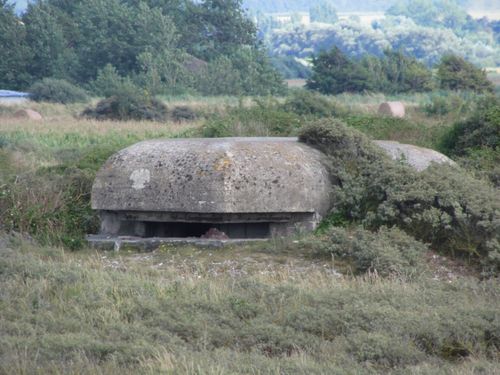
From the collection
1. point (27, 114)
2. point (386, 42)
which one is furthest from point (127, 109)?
point (386, 42)

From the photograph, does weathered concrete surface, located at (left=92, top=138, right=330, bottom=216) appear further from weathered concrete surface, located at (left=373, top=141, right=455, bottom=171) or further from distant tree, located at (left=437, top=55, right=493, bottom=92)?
distant tree, located at (left=437, top=55, right=493, bottom=92)

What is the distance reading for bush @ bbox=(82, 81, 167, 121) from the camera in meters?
35.7

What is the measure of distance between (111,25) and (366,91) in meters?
21.0

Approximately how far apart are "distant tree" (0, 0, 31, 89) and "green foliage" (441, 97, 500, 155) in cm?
4914

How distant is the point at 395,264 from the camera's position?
9805 millimetres

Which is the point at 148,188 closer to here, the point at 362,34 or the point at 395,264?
the point at 395,264

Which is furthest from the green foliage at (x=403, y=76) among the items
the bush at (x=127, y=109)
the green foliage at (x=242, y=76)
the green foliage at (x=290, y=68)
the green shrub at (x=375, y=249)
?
the green foliage at (x=290, y=68)

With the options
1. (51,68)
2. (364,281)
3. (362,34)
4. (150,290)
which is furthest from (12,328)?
(362,34)

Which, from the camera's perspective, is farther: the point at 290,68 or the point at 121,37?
the point at 290,68

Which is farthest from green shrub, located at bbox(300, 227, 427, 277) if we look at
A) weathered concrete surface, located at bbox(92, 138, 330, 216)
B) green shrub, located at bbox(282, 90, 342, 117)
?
green shrub, located at bbox(282, 90, 342, 117)

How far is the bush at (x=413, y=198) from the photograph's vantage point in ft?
34.3

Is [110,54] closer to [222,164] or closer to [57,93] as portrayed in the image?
[57,93]

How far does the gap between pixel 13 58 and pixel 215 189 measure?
5306 centimetres

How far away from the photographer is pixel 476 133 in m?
15.0
